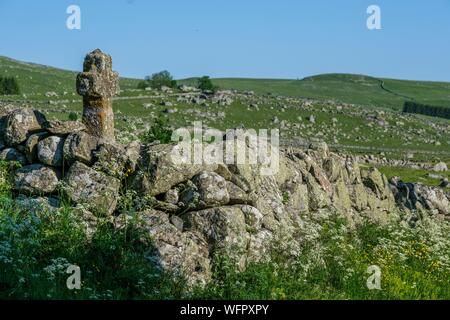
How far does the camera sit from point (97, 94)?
16812 mm

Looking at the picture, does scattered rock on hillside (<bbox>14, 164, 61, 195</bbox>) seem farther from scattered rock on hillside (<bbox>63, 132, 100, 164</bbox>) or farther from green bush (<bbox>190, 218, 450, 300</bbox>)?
green bush (<bbox>190, 218, 450, 300</bbox>)

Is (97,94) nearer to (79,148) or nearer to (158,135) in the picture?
(79,148)

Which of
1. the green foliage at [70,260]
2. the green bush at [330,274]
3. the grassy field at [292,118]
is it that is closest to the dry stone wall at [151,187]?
the green foliage at [70,260]

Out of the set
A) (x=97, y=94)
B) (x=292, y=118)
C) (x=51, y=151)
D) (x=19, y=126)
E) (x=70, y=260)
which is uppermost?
(x=97, y=94)

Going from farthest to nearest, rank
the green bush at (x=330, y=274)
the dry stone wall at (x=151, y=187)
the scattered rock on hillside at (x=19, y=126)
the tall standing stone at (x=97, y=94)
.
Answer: the tall standing stone at (x=97, y=94), the scattered rock on hillside at (x=19, y=126), the dry stone wall at (x=151, y=187), the green bush at (x=330, y=274)

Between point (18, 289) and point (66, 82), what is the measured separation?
469 ft

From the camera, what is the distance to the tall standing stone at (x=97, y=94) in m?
16.7

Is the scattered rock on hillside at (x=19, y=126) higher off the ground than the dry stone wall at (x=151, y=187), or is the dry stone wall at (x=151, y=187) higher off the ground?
the scattered rock on hillside at (x=19, y=126)

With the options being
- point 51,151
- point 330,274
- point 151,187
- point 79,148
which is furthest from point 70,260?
point 330,274

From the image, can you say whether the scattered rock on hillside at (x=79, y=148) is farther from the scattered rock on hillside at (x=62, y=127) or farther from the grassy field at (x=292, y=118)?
the grassy field at (x=292, y=118)

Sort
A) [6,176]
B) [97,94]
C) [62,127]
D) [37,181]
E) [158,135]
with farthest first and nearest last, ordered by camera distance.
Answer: [158,135], [97,94], [62,127], [6,176], [37,181]

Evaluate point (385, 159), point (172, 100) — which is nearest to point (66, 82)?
point (172, 100)

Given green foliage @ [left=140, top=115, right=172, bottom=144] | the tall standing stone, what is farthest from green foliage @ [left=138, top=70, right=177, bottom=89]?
the tall standing stone
